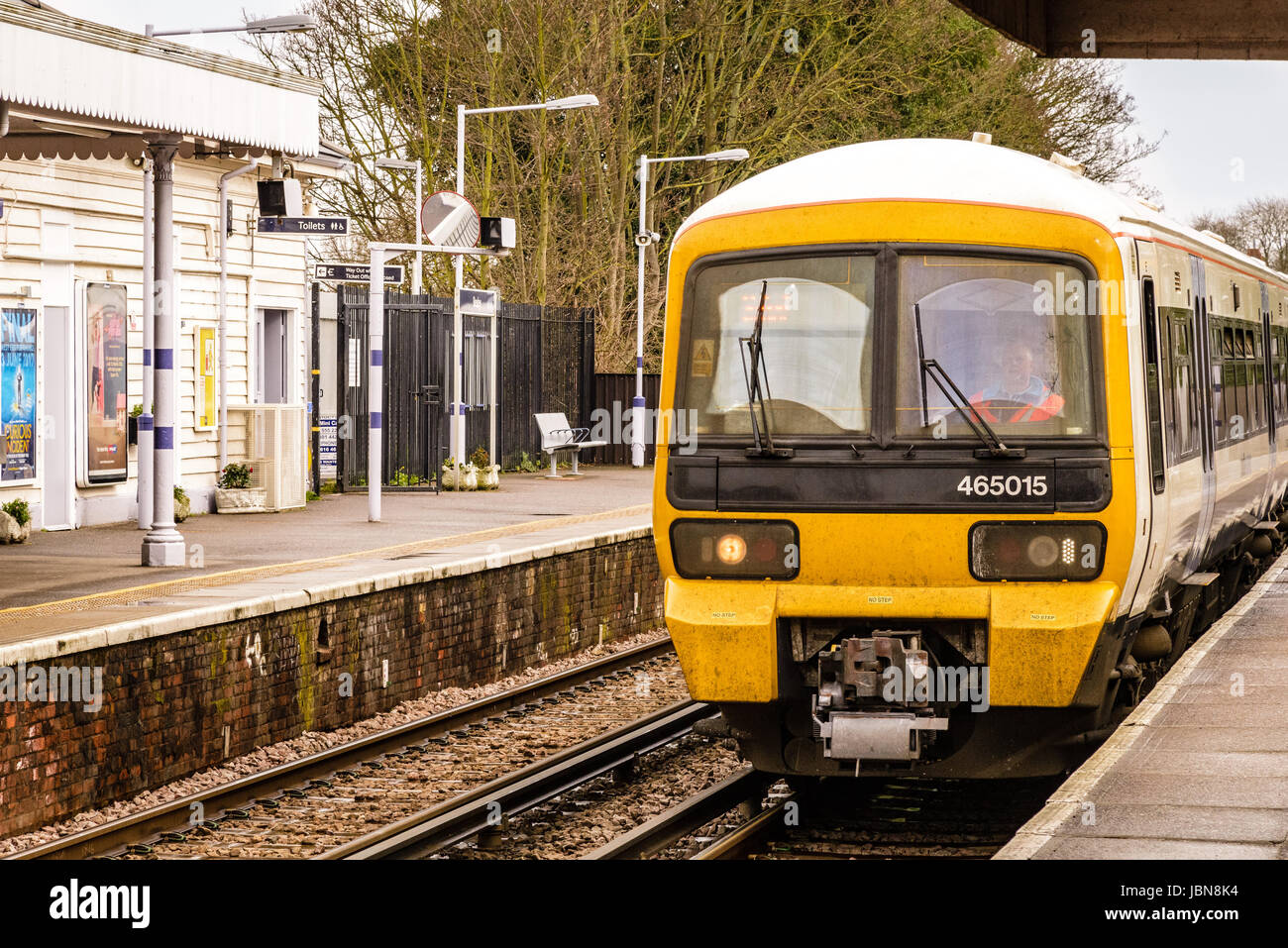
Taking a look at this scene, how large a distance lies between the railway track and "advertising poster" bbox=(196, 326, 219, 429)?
12883mm

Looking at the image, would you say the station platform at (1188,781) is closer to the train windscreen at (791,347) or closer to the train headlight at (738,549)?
the train headlight at (738,549)

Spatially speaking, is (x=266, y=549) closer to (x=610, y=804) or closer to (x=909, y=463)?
(x=610, y=804)

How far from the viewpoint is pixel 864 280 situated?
8.41 m

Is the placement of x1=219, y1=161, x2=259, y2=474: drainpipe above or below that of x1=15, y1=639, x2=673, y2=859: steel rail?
above

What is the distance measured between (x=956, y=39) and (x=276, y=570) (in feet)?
97.1

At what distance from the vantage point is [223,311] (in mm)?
21375

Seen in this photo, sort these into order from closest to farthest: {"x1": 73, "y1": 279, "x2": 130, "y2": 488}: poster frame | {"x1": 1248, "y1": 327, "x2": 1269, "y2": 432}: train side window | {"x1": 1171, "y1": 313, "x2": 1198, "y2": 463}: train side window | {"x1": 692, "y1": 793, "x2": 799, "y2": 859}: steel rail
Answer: {"x1": 692, "y1": 793, "x2": 799, "y2": 859}: steel rail < {"x1": 1171, "y1": 313, "x2": 1198, "y2": 463}: train side window < {"x1": 1248, "y1": 327, "x2": 1269, "y2": 432}: train side window < {"x1": 73, "y1": 279, "x2": 130, "y2": 488}: poster frame

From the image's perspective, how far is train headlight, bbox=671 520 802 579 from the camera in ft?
27.6

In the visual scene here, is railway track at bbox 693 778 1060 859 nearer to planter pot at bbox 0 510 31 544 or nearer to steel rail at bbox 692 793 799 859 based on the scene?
steel rail at bbox 692 793 799 859

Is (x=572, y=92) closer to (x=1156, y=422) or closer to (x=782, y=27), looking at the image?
(x=782, y=27)

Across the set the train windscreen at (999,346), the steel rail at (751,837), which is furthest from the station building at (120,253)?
the steel rail at (751,837)

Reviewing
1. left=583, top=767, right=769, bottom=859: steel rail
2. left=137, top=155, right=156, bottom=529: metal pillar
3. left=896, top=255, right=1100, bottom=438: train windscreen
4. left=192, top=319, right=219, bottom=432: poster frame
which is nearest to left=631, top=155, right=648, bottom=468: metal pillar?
left=192, top=319, right=219, bottom=432: poster frame

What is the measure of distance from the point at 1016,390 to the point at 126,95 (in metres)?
7.17

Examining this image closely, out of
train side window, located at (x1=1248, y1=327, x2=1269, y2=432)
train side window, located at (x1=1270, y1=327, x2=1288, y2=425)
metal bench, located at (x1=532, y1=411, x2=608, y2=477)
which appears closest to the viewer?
train side window, located at (x1=1248, y1=327, x2=1269, y2=432)
